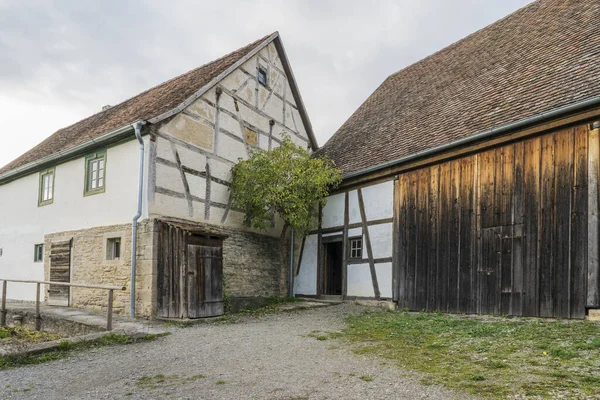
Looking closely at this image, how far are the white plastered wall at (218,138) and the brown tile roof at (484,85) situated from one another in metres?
2.35

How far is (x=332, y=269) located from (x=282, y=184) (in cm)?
351

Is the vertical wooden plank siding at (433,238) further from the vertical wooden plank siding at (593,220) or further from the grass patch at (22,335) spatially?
the grass patch at (22,335)

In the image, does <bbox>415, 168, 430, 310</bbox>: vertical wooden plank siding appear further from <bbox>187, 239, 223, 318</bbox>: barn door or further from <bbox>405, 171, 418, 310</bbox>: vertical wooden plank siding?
<bbox>187, 239, 223, 318</bbox>: barn door

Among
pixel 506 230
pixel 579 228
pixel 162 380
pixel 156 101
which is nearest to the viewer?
pixel 162 380

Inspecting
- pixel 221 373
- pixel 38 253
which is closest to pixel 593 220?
pixel 221 373

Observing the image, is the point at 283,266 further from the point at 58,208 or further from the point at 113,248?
the point at 58,208

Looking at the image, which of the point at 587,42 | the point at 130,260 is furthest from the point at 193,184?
the point at 587,42

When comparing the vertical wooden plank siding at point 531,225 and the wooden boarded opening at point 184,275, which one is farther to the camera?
the wooden boarded opening at point 184,275

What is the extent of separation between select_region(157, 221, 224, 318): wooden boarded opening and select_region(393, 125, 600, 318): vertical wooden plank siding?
4431 millimetres

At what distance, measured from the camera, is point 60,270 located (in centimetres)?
1271

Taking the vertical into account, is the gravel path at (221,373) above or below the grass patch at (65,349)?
above

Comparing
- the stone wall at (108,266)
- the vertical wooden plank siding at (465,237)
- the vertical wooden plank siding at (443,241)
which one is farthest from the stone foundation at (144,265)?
the vertical wooden plank siding at (465,237)

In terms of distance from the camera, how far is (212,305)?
427 inches

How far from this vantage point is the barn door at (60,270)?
1252 cm
